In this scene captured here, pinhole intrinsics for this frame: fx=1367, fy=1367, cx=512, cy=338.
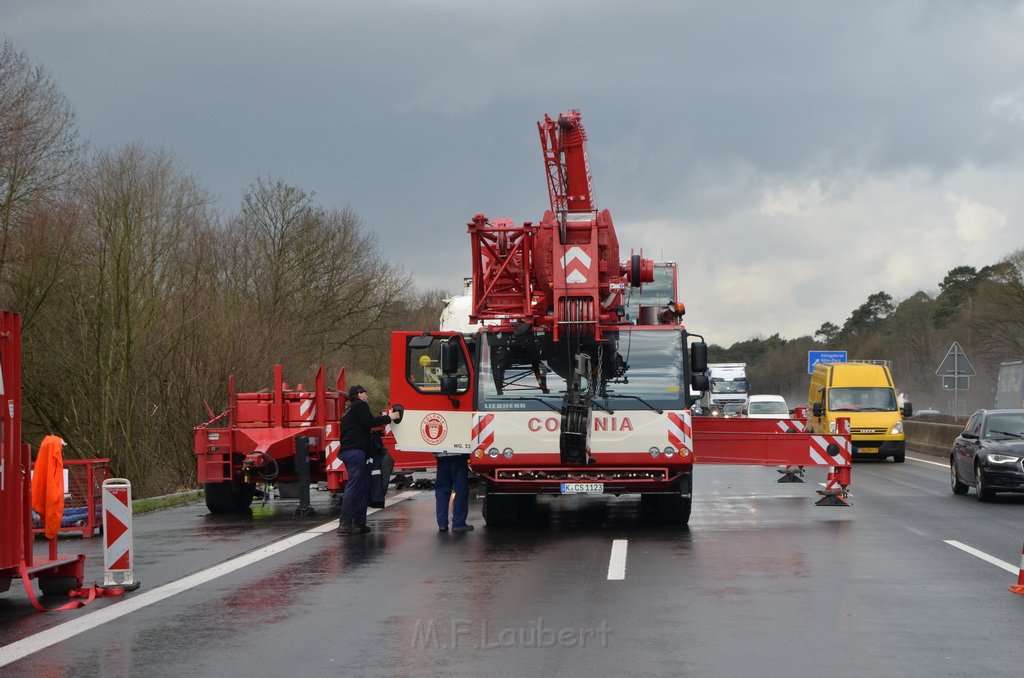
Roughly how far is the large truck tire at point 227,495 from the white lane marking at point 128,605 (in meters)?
4.43

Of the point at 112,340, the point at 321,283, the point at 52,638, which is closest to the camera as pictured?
the point at 52,638

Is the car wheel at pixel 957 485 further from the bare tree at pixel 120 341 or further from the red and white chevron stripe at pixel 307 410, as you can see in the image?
the bare tree at pixel 120 341

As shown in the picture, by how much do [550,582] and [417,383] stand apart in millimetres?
6702

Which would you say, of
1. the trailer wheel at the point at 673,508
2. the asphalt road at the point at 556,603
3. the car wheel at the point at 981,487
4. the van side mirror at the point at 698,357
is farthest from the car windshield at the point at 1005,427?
the van side mirror at the point at 698,357

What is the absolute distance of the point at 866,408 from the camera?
3778 cm

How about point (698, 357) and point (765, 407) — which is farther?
point (765, 407)

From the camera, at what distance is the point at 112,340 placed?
1345 inches

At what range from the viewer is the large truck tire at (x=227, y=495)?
67.1ft

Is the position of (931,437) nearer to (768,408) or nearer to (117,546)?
(768,408)

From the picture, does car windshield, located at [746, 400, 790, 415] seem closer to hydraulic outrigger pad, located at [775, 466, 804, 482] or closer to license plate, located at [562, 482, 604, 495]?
hydraulic outrigger pad, located at [775, 466, 804, 482]

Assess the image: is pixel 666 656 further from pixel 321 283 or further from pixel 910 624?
pixel 321 283

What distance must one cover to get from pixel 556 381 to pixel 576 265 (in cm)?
146

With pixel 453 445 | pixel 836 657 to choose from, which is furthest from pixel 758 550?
pixel 836 657

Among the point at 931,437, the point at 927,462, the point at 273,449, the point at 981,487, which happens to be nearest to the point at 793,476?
the point at 981,487
